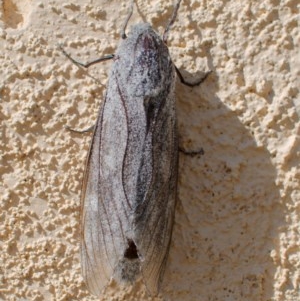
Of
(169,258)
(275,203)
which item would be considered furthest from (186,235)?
(275,203)

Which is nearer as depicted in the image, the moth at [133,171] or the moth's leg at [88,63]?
the moth at [133,171]

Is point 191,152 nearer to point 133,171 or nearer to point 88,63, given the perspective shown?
point 133,171

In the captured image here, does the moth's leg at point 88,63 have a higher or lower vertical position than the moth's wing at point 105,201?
higher

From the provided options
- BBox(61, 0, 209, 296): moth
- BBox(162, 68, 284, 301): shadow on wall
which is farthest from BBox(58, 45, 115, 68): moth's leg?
BBox(162, 68, 284, 301): shadow on wall

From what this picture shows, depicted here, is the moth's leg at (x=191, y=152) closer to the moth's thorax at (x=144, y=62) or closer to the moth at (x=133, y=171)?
the moth at (x=133, y=171)

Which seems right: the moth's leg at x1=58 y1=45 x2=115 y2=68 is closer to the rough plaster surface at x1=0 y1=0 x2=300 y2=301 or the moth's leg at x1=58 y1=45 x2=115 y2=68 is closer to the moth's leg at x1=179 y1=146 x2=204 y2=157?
the rough plaster surface at x1=0 y1=0 x2=300 y2=301

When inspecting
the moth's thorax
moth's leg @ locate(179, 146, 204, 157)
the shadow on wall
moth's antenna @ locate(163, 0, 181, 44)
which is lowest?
the shadow on wall

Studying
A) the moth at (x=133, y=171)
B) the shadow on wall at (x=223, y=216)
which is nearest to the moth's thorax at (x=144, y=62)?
the moth at (x=133, y=171)
